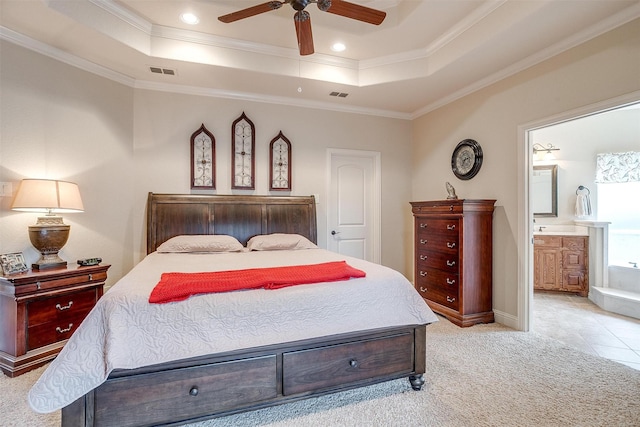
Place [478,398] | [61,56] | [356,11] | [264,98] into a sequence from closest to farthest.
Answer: [478,398]
[356,11]
[61,56]
[264,98]

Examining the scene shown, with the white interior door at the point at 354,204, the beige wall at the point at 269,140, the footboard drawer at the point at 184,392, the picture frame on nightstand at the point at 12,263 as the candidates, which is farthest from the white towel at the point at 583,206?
the picture frame on nightstand at the point at 12,263

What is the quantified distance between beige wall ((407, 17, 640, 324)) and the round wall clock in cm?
7

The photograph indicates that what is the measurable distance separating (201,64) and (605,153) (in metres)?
5.80

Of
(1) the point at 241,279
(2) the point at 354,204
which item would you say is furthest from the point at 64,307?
(2) the point at 354,204

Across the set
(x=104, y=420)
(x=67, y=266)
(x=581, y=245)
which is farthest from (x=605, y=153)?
(x=67, y=266)

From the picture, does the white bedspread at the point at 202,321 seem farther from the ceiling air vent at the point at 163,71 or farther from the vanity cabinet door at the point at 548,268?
the vanity cabinet door at the point at 548,268

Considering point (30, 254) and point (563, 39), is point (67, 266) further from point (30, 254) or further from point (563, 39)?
point (563, 39)

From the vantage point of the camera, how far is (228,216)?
12.6 ft

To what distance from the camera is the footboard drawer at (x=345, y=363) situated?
1.80 metres

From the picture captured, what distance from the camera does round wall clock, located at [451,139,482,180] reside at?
3660mm

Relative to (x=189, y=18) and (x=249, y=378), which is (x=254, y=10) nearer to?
(x=189, y=18)

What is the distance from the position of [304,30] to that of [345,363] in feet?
8.02

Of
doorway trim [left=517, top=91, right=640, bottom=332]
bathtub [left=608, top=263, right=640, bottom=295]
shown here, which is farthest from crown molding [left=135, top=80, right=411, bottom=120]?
bathtub [left=608, top=263, right=640, bottom=295]

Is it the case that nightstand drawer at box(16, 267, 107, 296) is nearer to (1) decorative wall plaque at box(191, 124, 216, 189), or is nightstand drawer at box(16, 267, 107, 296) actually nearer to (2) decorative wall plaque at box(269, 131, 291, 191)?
(1) decorative wall plaque at box(191, 124, 216, 189)
